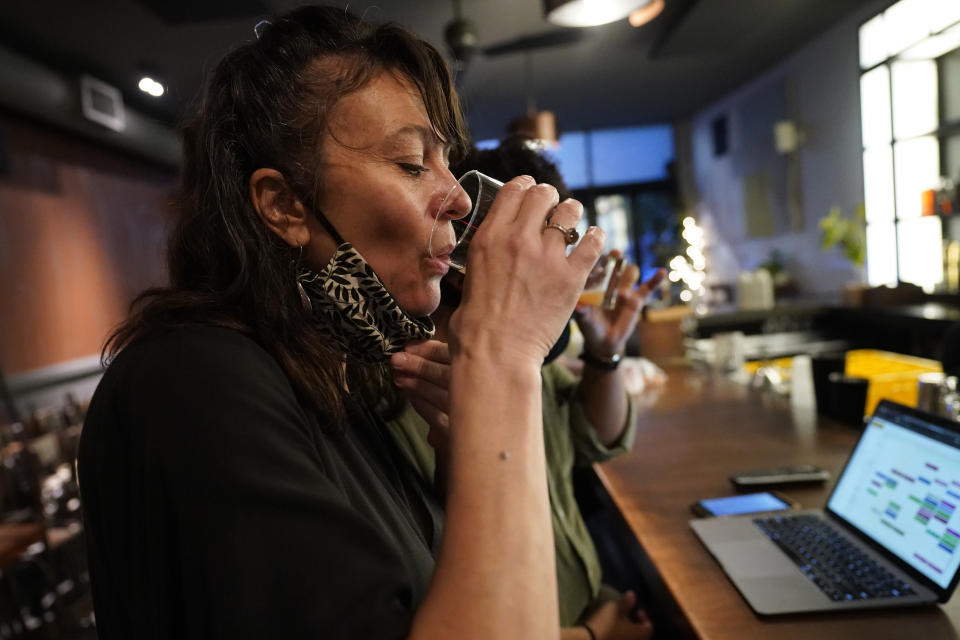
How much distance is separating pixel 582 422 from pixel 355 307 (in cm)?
102

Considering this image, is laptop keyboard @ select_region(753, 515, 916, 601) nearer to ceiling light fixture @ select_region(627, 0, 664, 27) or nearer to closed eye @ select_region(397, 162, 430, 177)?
closed eye @ select_region(397, 162, 430, 177)

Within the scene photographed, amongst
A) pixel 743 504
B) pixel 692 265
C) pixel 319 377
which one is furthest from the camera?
pixel 692 265

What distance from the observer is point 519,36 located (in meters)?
5.31

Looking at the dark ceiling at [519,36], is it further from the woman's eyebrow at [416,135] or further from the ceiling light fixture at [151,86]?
the woman's eyebrow at [416,135]

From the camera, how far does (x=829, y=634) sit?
82cm

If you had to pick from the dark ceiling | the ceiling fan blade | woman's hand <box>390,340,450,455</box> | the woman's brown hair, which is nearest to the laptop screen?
woman's hand <box>390,340,450,455</box>

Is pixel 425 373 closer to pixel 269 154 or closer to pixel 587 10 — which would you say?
pixel 269 154

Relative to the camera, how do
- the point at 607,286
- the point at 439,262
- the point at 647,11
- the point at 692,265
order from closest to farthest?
the point at 439,262
the point at 607,286
the point at 647,11
the point at 692,265

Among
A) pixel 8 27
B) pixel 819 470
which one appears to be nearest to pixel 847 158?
pixel 819 470

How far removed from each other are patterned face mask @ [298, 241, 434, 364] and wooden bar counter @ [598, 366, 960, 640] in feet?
1.83

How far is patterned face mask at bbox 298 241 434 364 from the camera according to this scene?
800mm

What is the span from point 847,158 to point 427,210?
6.39m

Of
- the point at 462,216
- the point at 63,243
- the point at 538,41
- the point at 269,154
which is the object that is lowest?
the point at 462,216

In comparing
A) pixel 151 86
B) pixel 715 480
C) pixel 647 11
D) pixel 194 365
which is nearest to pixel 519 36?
pixel 647 11
